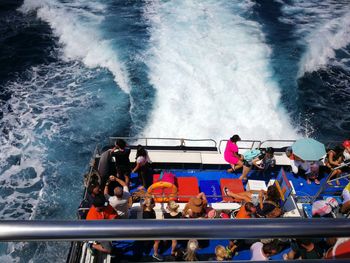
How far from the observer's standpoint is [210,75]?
60.1 ft

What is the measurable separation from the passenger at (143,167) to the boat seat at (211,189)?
1602 mm

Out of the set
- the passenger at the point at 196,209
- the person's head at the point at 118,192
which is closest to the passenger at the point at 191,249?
the passenger at the point at 196,209

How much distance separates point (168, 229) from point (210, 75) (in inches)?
681

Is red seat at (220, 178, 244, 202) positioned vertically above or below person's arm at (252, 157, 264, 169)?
below

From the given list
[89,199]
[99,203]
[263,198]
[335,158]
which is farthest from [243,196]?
[99,203]

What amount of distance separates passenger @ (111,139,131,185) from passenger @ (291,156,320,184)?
5.17 m

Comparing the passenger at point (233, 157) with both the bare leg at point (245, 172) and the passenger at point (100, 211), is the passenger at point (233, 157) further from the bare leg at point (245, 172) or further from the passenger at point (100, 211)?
the passenger at point (100, 211)

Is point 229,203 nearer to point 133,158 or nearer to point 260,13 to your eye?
point 133,158

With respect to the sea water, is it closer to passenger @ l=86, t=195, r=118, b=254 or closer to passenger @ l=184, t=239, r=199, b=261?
passenger @ l=86, t=195, r=118, b=254

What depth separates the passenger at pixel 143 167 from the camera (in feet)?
30.6

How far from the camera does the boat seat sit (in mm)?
9680

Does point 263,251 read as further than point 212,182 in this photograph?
No

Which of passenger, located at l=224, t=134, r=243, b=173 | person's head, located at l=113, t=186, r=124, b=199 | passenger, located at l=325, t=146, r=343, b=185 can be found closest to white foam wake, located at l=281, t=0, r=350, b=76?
passenger, located at l=325, t=146, r=343, b=185

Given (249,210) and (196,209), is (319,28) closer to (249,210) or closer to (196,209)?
(249,210)
